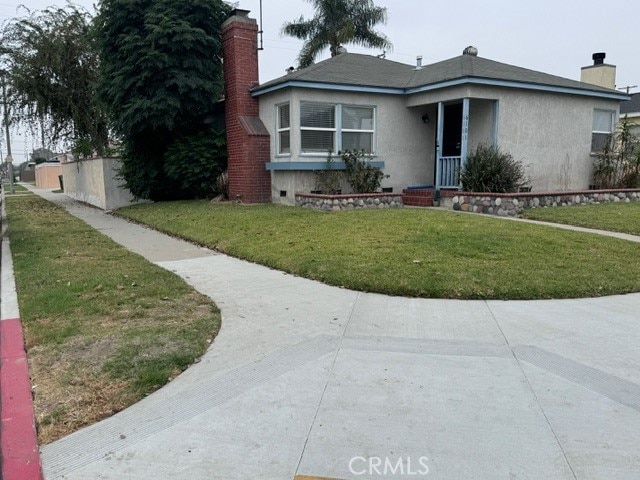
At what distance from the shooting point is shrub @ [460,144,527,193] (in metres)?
13.1

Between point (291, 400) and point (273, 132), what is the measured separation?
42.2ft

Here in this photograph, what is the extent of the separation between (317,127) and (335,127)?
538 mm

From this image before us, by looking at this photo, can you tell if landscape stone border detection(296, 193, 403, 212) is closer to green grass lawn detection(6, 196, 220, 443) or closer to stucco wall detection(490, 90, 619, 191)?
stucco wall detection(490, 90, 619, 191)

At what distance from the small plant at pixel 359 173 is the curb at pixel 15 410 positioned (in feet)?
32.9

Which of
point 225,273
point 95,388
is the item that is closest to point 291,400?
point 95,388

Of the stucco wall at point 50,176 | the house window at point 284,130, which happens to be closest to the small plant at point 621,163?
the house window at point 284,130

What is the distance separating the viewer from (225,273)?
7.35m

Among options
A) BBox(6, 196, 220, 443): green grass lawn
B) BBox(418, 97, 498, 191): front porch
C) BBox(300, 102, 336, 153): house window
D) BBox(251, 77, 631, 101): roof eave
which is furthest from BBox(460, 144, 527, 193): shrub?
BBox(6, 196, 220, 443): green grass lawn

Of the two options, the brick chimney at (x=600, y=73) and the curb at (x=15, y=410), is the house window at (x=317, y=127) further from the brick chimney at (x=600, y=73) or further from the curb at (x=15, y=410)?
the brick chimney at (x=600, y=73)

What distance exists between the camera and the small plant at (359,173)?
14.3 m

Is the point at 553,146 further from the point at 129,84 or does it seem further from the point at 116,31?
the point at 116,31

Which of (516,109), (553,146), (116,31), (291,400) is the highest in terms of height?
(116,31)

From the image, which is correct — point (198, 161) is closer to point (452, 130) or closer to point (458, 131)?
point (452, 130)

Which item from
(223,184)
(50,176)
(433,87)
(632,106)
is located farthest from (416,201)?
(50,176)
